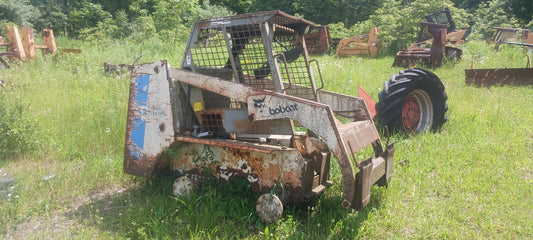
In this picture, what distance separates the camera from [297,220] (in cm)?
354

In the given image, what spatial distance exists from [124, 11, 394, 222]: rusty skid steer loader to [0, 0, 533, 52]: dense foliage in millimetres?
10739

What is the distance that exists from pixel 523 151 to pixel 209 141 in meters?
4.28

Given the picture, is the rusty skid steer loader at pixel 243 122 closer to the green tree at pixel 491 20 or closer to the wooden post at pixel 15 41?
the wooden post at pixel 15 41

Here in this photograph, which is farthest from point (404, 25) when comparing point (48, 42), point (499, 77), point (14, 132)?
point (14, 132)

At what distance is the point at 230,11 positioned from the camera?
29.9 meters

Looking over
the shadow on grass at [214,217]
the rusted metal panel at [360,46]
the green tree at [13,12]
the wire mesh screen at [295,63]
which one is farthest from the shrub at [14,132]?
the green tree at [13,12]

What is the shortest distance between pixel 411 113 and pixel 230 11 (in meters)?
25.5

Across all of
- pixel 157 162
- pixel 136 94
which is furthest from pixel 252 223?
pixel 136 94

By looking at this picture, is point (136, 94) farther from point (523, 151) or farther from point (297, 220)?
point (523, 151)

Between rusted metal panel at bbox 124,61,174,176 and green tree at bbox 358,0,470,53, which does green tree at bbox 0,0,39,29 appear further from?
rusted metal panel at bbox 124,61,174,176

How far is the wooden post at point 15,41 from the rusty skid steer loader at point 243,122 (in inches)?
313

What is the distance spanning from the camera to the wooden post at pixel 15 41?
1008 cm

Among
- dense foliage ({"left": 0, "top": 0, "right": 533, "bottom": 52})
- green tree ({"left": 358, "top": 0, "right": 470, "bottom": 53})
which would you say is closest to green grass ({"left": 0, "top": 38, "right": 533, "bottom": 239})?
dense foliage ({"left": 0, "top": 0, "right": 533, "bottom": 52})

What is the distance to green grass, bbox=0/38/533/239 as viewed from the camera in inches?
137
